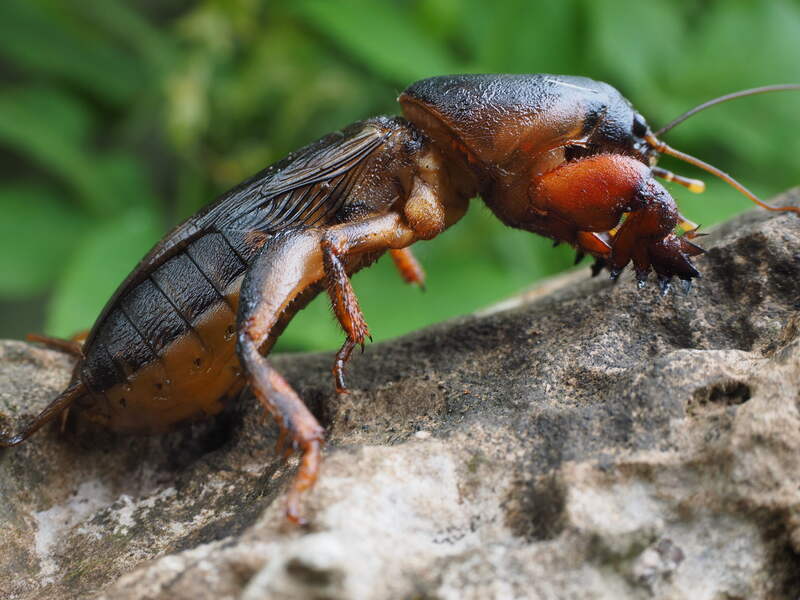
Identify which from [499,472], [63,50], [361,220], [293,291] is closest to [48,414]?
[293,291]

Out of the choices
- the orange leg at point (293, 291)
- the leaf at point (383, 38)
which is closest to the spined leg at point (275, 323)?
the orange leg at point (293, 291)

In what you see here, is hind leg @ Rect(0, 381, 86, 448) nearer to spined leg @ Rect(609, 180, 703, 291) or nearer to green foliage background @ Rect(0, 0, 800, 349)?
green foliage background @ Rect(0, 0, 800, 349)

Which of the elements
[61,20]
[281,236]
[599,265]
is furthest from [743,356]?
[61,20]

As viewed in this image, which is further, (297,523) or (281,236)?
(281,236)

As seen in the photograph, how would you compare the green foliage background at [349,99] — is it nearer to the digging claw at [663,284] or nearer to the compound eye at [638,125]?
the compound eye at [638,125]

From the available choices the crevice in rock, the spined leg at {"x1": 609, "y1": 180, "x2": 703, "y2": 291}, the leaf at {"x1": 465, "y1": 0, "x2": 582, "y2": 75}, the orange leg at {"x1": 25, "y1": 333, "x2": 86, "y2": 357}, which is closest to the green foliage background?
the leaf at {"x1": 465, "y1": 0, "x2": 582, "y2": 75}

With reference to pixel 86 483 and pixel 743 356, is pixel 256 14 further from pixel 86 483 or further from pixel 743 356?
pixel 743 356

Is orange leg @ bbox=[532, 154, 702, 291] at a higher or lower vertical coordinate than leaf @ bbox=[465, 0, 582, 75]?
lower

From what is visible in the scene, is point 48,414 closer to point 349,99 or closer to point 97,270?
point 97,270
